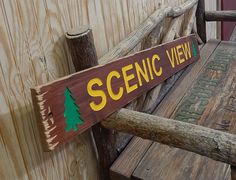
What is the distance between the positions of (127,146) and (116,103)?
0.27 metres

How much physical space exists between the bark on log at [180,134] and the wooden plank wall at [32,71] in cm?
20

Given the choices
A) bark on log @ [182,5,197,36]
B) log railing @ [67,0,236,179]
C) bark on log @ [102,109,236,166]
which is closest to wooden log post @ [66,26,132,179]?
log railing @ [67,0,236,179]

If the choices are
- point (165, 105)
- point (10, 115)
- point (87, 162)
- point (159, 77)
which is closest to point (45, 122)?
point (10, 115)

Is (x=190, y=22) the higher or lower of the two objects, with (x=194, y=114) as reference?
higher

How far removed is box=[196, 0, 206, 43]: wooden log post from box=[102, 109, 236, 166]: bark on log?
1.30 meters

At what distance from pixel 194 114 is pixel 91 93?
0.63 m

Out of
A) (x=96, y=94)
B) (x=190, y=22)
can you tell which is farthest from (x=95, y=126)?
(x=190, y=22)

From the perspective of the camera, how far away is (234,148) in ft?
3.10

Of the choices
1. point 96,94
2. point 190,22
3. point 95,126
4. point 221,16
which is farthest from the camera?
point 221,16

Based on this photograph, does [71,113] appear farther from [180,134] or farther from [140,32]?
[140,32]

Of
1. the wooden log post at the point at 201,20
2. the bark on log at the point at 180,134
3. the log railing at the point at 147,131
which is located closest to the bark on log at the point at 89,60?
the log railing at the point at 147,131

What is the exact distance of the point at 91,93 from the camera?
1131 millimetres

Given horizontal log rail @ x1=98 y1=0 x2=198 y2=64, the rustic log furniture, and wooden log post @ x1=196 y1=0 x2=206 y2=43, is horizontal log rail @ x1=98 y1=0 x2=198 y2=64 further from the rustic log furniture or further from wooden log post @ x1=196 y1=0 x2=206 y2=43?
wooden log post @ x1=196 y1=0 x2=206 y2=43

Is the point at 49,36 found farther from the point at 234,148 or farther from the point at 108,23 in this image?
the point at 234,148
